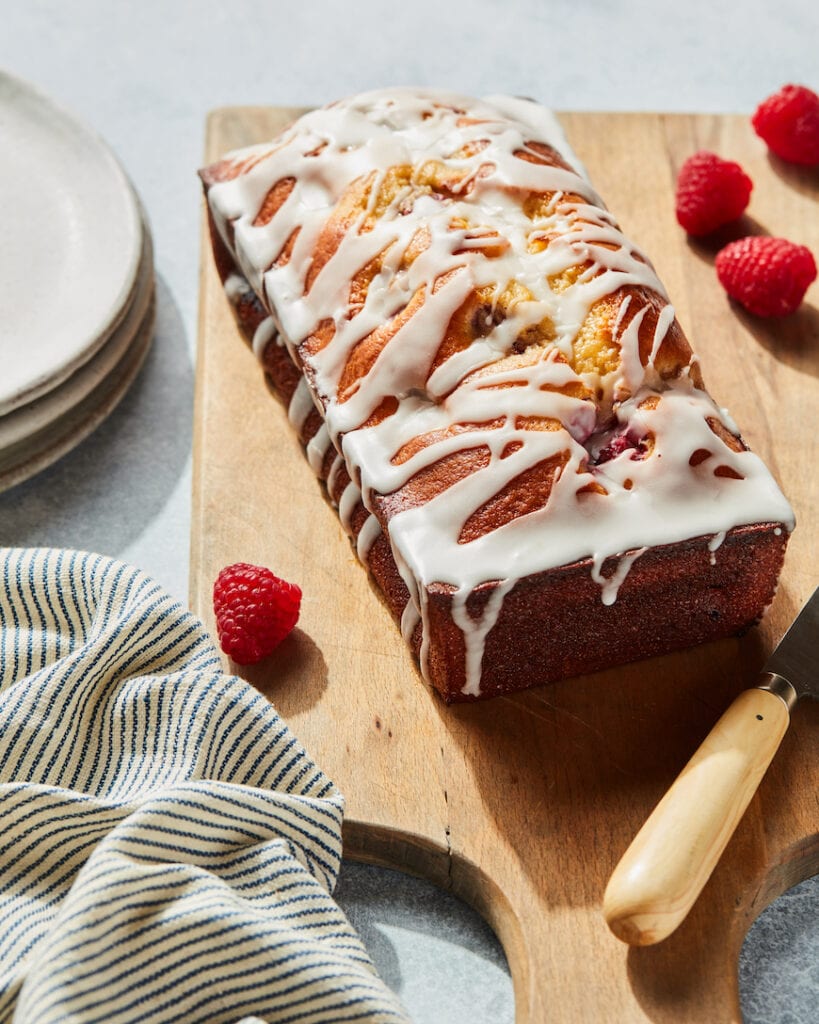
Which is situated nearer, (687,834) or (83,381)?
(687,834)

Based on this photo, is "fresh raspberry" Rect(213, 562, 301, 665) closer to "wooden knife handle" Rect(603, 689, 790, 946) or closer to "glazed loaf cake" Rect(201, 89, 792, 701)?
"glazed loaf cake" Rect(201, 89, 792, 701)

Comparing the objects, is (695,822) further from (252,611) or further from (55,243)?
(55,243)

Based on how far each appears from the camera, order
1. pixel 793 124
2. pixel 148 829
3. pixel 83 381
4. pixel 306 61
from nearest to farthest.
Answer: pixel 148 829 → pixel 83 381 → pixel 793 124 → pixel 306 61

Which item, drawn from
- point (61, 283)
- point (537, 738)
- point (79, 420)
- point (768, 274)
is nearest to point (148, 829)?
point (537, 738)

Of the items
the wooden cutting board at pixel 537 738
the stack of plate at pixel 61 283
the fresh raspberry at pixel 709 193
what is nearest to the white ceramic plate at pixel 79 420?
the stack of plate at pixel 61 283

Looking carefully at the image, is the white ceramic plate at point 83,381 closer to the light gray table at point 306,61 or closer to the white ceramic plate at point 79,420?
the white ceramic plate at point 79,420

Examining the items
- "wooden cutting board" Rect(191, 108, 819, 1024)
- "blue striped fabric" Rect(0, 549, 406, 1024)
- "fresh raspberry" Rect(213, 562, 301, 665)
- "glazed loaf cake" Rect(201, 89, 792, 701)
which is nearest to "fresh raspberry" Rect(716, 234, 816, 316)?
"wooden cutting board" Rect(191, 108, 819, 1024)
